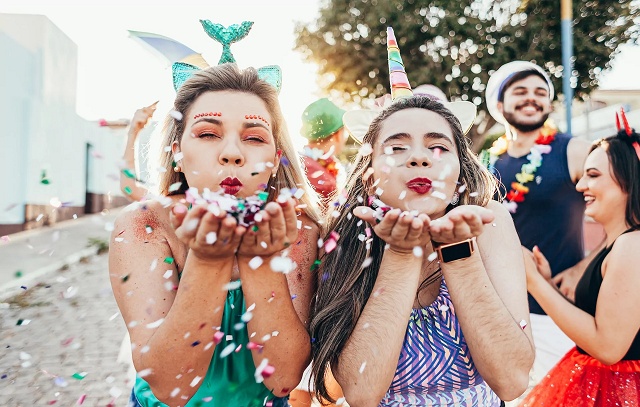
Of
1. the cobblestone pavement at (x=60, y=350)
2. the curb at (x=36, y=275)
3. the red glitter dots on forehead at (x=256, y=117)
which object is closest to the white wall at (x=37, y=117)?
the curb at (x=36, y=275)

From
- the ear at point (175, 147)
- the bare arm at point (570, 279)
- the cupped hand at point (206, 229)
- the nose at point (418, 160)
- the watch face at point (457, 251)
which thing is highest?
the nose at point (418, 160)

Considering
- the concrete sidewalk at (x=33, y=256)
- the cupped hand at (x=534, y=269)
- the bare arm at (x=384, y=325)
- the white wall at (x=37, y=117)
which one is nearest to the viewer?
the bare arm at (x=384, y=325)

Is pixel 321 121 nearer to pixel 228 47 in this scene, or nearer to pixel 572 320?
pixel 228 47

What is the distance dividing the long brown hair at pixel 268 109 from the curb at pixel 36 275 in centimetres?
313

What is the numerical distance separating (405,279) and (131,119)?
2.40 meters

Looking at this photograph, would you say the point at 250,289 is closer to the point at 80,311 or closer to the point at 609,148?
the point at 609,148

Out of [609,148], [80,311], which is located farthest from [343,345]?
[80,311]

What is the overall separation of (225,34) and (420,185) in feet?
3.56

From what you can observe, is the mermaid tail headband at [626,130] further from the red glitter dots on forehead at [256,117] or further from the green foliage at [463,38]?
the green foliage at [463,38]

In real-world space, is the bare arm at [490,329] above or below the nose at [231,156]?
below

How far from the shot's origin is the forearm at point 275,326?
1.52 m

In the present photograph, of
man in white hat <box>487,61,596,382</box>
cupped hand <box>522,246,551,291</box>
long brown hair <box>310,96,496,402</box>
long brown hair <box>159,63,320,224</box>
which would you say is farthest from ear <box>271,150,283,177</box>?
man in white hat <box>487,61,596,382</box>

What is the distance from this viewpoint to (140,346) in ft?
5.24

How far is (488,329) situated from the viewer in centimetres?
166
